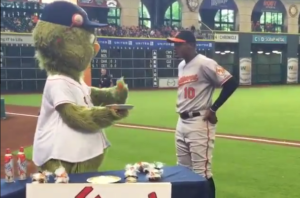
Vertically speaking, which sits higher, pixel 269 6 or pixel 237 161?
pixel 269 6

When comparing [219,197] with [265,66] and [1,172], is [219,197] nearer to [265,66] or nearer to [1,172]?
[1,172]

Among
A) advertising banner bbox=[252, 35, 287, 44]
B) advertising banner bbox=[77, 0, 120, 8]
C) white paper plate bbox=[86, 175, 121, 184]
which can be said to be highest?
advertising banner bbox=[77, 0, 120, 8]

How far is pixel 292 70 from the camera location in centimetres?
560

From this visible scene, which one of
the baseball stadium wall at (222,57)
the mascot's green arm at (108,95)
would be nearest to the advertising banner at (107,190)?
the mascot's green arm at (108,95)

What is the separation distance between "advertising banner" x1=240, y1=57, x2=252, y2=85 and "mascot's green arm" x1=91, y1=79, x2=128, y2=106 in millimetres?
3479

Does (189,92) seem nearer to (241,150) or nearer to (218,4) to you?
(218,4)

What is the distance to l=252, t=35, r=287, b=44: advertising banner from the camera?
4.86m

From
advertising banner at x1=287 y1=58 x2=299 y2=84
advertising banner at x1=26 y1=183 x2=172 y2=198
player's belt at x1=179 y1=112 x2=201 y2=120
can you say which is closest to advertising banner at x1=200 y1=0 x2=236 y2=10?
advertising banner at x1=287 y1=58 x2=299 y2=84

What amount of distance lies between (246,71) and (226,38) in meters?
0.67

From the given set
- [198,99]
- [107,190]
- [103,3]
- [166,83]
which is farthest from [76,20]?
[166,83]

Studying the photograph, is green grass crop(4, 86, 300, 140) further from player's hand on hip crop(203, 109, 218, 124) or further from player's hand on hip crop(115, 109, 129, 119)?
player's hand on hip crop(115, 109, 129, 119)

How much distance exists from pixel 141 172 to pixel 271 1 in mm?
2854

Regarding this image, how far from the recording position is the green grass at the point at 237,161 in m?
3.66

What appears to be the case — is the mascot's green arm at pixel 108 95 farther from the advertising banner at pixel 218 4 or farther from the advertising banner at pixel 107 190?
the advertising banner at pixel 218 4
